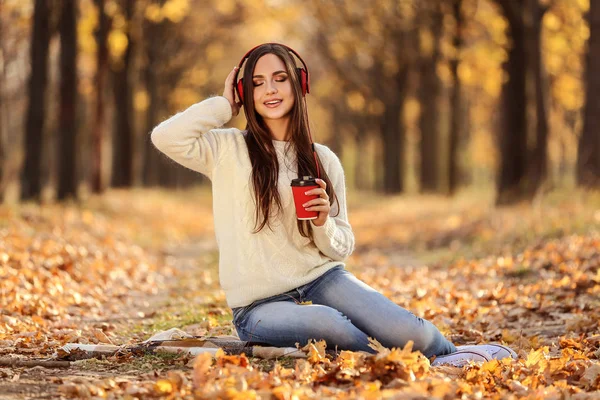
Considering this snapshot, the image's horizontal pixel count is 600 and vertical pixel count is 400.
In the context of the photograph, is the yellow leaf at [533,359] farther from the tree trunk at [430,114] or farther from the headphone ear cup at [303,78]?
the tree trunk at [430,114]

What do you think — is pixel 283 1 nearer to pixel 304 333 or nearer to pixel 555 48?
pixel 555 48

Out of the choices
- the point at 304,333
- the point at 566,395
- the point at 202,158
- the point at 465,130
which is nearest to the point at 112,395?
the point at 304,333

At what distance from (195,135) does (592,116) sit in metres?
10.2

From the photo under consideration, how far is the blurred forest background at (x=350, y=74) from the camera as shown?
1490cm

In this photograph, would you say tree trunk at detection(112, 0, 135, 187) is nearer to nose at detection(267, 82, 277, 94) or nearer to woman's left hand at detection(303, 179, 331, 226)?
nose at detection(267, 82, 277, 94)

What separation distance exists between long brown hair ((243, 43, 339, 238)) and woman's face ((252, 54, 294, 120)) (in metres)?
0.03

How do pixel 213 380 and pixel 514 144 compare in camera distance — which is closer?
pixel 213 380

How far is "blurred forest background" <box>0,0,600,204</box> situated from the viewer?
1490cm

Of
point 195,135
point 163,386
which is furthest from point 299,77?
point 163,386

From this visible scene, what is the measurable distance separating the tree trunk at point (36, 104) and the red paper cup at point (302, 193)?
1117 centimetres

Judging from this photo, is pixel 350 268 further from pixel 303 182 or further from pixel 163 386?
pixel 163 386

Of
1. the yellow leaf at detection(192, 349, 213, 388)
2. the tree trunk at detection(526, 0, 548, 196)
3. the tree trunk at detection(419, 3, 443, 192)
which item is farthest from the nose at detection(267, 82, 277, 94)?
the tree trunk at detection(419, 3, 443, 192)

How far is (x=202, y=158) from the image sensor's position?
187 inches

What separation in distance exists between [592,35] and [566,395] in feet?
35.5
